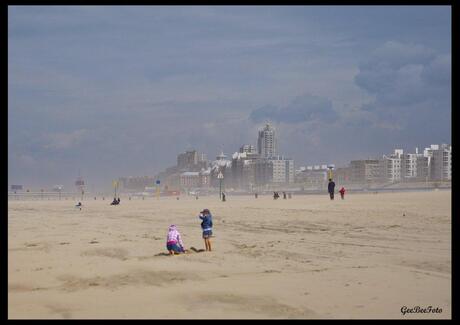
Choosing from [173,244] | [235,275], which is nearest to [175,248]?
[173,244]

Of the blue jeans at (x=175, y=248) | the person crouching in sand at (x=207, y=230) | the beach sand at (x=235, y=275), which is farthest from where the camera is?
the person crouching in sand at (x=207, y=230)

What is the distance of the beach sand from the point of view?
28.8ft

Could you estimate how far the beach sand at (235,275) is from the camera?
8.77 metres

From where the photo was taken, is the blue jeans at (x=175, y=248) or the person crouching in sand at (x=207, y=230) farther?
the person crouching in sand at (x=207, y=230)

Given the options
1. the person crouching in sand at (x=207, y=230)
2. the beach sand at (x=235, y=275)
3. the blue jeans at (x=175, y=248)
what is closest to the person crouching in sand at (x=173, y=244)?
the blue jeans at (x=175, y=248)

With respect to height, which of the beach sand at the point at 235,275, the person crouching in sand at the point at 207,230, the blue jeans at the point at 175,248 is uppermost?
the person crouching in sand at the point at 207,230

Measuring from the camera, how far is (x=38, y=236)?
696 inches

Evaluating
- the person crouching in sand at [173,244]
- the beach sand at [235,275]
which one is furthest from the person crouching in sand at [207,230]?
the person crouching in sand at [173,244]

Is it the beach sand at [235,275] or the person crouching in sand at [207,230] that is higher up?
the person crouching in sand at [207,230]

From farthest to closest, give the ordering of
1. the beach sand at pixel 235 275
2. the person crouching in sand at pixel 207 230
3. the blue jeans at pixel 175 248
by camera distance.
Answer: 1. the person crouching in sand at pixel 207 230
2. the blue jeans at pixel 175 248
3. the beach sand at pixel 235 275

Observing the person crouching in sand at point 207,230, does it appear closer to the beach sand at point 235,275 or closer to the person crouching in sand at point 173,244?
the beach sand at point 235,275

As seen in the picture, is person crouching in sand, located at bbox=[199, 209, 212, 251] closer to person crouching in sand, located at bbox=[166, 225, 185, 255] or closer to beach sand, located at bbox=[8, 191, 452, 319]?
beach sand, located at bbox=[8, 191, 452, 319]
